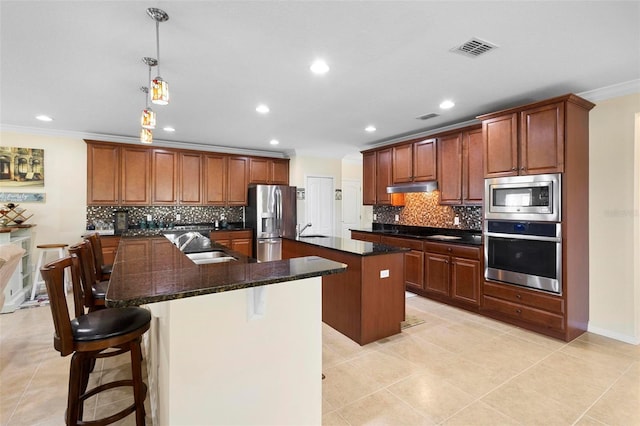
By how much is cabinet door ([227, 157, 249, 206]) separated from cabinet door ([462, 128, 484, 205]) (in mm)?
4137

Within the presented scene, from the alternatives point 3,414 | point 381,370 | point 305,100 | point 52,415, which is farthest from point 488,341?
point 3,414

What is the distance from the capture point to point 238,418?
1.48 meters

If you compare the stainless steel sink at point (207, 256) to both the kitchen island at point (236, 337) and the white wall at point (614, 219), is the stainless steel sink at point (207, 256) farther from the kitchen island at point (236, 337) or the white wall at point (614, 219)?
the white wall at point (614, 219)

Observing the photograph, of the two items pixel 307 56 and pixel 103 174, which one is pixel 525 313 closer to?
pixel 307 56

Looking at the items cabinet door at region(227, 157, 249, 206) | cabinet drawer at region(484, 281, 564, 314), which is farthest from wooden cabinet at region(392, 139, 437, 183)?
cabinet door at region(227, 157, 249, 206)

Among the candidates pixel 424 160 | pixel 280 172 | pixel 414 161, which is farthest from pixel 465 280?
pixel 280 172

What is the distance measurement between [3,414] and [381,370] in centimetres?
266

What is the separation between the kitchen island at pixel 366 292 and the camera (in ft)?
9.95

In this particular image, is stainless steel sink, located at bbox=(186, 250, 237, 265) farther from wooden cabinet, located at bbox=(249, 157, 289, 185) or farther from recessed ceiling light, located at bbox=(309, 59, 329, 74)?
wooden cabinet, located at bbox=(249, 157, 289, 185)

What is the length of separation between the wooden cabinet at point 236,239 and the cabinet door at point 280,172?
1313 mm

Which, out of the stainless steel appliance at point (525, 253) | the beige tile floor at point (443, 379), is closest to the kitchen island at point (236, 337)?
the beige tile floor at point (443, 379)

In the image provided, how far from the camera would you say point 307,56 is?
254 cm

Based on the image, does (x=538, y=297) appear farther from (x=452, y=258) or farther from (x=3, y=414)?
(x=3, y=414)

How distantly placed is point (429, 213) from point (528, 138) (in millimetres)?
2151
